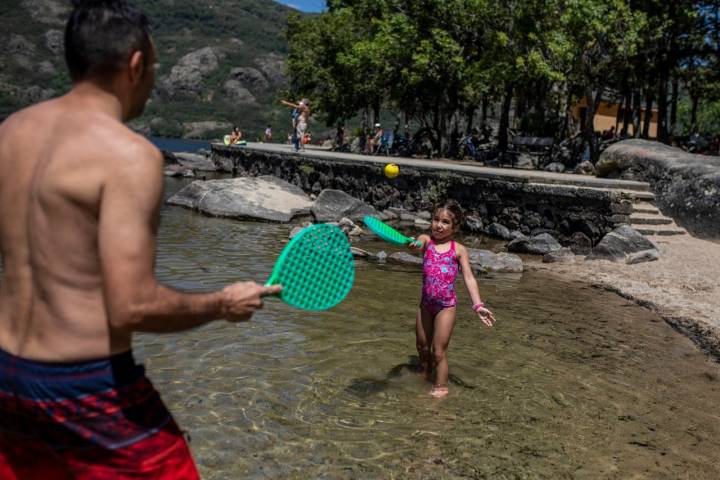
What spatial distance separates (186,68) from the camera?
16650 cm

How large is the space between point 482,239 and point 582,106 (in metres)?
27.4

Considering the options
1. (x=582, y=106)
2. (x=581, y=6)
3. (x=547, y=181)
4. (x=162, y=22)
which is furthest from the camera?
(x=162, y=22)

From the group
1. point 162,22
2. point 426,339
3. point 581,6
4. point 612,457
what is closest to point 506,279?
point 426,339

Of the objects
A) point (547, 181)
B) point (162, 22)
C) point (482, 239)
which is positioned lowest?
point (482, 239)

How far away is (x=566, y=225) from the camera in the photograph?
13703 mm

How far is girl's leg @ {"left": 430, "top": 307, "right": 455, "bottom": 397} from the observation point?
17.1 ft

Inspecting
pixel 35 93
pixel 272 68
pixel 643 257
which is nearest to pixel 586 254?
pixel 643 257

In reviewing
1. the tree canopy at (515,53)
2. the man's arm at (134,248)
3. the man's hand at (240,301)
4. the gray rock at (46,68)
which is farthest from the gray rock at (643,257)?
the gray rock at (46,68)

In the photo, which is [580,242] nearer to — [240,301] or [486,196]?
[486,196]

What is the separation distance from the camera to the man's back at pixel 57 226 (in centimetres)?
175

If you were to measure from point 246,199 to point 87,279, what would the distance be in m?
14.4

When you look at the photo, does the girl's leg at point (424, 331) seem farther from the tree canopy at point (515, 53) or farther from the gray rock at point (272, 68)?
the gray rock at point (272, 68)

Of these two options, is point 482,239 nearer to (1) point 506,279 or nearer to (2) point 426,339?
(1) point 506,279

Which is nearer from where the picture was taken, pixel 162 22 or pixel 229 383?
pixel 229 383
